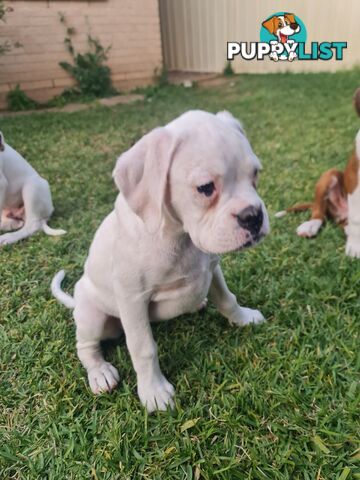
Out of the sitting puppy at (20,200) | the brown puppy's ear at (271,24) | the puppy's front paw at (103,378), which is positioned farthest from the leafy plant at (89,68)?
the puppy's front paw at (103,378)

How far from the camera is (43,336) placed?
2416 millimetres

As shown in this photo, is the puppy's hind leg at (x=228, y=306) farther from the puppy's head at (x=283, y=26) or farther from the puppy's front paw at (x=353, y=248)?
the puppy's head at (x=283, y=26)

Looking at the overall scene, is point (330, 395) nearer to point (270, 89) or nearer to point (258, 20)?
point (270, 89)

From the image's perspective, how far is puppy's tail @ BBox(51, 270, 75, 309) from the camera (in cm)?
251

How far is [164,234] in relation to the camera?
5.49ft

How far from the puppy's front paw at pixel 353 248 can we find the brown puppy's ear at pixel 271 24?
9819 millimetres

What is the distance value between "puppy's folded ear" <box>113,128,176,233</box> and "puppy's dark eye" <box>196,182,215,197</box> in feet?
0.42

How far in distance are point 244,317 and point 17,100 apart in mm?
8400

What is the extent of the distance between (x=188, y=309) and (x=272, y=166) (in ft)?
10.9

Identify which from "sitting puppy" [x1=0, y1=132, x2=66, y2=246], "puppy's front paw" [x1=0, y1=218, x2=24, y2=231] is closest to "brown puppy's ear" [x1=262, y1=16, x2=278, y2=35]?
"sitting puppy" [x1=0, y1=132, x2=66, y2=246]

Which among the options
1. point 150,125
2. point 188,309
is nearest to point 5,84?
point 150,125

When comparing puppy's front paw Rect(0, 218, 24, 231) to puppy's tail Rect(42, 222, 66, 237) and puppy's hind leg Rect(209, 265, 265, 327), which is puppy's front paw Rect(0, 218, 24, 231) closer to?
puppy's tail Rect(42, 222, 66, 237)

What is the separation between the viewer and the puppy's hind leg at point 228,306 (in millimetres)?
2258

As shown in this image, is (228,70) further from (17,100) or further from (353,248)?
(353,248)
